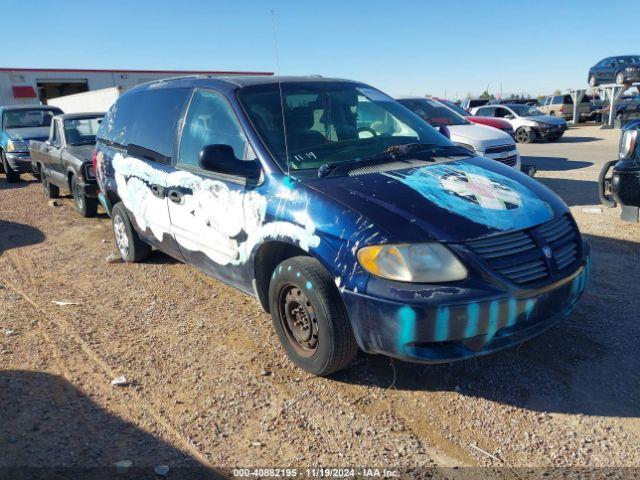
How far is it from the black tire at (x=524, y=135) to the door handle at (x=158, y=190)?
17632 mm

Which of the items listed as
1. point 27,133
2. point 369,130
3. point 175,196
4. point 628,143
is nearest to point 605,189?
point 628,143

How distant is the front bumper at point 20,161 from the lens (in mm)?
12102

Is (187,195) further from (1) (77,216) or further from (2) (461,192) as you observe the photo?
(1) (77,216)

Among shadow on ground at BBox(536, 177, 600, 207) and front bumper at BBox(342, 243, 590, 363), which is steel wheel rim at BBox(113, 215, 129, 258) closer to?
front bumper at BBox(342, 243, 590, 363)

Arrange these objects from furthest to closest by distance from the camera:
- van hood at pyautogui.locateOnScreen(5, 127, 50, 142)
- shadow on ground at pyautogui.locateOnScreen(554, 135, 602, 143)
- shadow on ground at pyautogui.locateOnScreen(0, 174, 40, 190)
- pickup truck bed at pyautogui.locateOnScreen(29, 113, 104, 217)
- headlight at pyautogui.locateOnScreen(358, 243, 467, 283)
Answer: shadow on ground at pyautogui.locateOnScreen(554, 135, 602, 143), shadow on ground at pyautogui.locateOnScreen(0, 174, 40, 190), van hood at pyautogui.locateOnScreen(5, 127, 50, 142), pickup truck bed at pyautogui.locateOnScreen(29, 113, 104, 217), headlight at pyautogui.locateOnScreen(358, 243, 467, 283)

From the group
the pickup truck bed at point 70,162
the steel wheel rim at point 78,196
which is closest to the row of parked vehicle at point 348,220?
the pickup truck bed at point 70,162

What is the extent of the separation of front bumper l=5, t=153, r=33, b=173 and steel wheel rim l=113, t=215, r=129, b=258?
7.89 meters

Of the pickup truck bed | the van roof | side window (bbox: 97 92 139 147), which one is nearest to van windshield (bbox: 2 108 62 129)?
the pickup truck bed

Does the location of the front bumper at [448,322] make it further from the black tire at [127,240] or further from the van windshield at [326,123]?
the black tire at [127,240]

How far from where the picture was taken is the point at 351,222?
9.24 ft

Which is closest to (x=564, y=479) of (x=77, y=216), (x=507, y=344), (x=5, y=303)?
(x=507, y=344)

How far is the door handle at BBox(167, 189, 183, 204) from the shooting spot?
4117 mm

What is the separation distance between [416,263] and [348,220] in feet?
1.46

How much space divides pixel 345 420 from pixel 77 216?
7.20 meters
